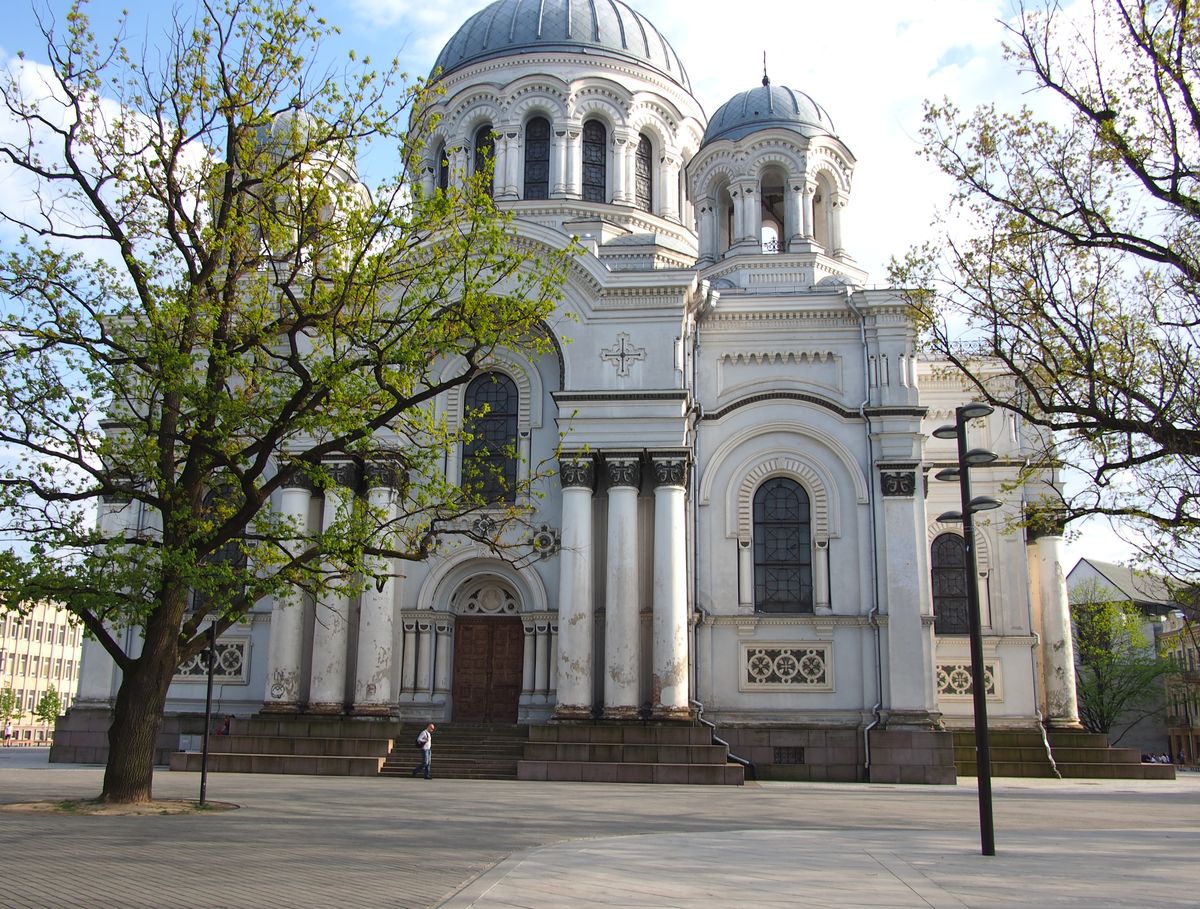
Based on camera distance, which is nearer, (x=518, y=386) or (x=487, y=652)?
(x=487, y=652)

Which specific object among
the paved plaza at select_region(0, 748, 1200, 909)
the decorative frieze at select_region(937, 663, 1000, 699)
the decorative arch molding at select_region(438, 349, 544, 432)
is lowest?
the paved plaza at select_region(0, 748, 1200, 909)

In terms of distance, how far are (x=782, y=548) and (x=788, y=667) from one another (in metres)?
2.68

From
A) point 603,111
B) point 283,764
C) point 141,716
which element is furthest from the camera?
point 603,111

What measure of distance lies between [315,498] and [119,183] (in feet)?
38.4

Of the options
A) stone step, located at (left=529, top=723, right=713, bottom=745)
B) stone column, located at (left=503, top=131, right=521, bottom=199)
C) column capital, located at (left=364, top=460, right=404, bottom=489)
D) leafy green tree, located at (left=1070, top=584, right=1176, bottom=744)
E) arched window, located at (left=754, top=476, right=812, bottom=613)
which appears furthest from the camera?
leafy green tree, located at (left=1070, top=584, right=1176, bottom=744)

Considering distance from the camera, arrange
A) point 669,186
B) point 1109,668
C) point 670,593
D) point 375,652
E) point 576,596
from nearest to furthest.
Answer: point 670,593, point 576,596, point 375,652, point 669,186, point 1109,668

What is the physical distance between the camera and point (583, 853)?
35.2 feet

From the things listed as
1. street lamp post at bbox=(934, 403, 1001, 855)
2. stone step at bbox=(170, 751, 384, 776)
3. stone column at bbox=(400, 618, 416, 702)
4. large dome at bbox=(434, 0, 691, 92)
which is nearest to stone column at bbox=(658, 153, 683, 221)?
large dome at bbox=(434, 0, 691, 92)

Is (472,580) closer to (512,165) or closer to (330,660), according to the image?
(330,660)

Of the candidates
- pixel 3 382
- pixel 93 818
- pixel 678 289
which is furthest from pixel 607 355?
pixel 93 818

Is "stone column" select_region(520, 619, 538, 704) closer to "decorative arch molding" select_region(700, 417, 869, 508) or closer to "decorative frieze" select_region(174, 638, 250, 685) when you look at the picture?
"decorative arch molding" select_region(700, 417, 869, 508)

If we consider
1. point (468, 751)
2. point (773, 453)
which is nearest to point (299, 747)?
point (468, 751)

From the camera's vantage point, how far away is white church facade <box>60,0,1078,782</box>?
963 inches

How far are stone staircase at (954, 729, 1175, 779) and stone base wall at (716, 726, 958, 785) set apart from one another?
2.32 metres
